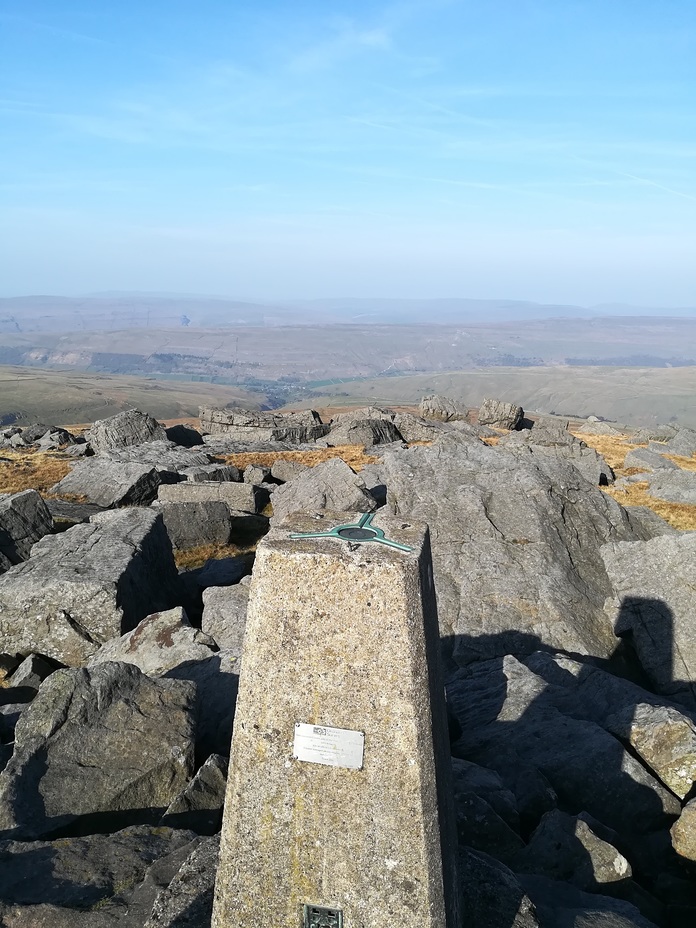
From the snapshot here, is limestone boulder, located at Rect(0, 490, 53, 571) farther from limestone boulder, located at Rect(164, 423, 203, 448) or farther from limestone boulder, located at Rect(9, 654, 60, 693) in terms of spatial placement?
limestone boulder, located at Rect(164, 423, 203, 448)

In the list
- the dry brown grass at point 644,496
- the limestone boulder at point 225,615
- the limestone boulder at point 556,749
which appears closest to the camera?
the limestone boulder at point 556,749

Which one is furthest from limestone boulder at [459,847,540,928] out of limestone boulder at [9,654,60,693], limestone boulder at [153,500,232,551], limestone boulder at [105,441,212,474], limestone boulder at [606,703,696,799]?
limestone boulder at [105,441,212,474]

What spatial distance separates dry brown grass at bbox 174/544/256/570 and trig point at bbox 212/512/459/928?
51.0 ft

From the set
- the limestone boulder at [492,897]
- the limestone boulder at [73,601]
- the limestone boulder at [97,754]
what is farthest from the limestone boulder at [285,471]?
the limestone boulder at [492,897]

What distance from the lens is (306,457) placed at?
129ft

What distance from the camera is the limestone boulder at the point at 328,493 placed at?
2053 cm

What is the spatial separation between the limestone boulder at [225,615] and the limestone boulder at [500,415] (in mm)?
43730

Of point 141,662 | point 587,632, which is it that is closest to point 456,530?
point 587,632

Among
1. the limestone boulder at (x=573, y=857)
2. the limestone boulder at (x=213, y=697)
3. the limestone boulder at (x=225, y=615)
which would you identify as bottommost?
the limestone boulder at (x=225, y=615)

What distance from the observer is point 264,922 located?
437cm

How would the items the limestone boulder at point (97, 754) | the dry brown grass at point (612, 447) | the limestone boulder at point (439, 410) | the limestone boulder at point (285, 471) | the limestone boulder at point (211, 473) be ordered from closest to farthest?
the limestone boulder at point (97, 754), the limestone boulder at point (211, 473), the limestone boulder at point (285, 471), the dry brown grass at point (612, 447), the limestone boulder at point (439, 410)

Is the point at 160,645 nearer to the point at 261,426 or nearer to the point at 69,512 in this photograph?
the point at 69,512

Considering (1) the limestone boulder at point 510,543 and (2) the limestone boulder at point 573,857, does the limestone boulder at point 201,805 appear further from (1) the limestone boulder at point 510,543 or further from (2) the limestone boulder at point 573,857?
(1) the limestone boulder at point 510,543

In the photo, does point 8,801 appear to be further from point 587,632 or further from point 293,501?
point 293,501
